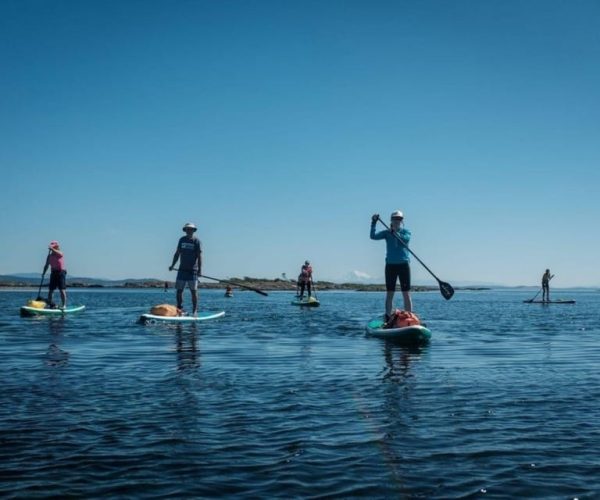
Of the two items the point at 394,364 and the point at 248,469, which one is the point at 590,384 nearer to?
the point at 394,364

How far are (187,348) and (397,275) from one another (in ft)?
18.6

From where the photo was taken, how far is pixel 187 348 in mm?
13000

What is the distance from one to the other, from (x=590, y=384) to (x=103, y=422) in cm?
651

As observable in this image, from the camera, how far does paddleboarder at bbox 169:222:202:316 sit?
20.1m

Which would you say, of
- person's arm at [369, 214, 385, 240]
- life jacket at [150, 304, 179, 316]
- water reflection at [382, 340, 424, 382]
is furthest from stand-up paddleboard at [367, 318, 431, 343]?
life jacket at [150, 304, 179, 316]

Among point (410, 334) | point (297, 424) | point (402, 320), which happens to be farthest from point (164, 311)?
point (297, 424)

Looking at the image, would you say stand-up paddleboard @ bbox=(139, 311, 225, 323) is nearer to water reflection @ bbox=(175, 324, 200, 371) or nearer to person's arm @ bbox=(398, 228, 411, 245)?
water reflection @ bbox=(175, 324, 200, 371)

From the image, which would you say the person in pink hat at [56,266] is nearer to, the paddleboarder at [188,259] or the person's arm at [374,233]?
the paddleboarder at [188,259]

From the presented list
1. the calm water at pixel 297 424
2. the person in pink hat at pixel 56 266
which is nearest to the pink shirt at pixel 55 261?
the person in pink hat at pixel 56 266

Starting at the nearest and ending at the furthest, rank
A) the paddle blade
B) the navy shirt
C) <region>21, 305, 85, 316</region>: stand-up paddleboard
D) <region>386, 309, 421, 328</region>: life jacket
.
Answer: <region>386, 309, 421, 328</region>: life jacket → the paddle blade → the navy shirt → <region>21, 305, 85, 316</region>: stand-up paddleboard

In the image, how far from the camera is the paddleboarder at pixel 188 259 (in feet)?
66.1

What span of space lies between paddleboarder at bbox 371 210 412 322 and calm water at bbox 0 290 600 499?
363cm

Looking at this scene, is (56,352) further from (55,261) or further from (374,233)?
(55,261)

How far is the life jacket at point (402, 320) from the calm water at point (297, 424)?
2.54 metres
